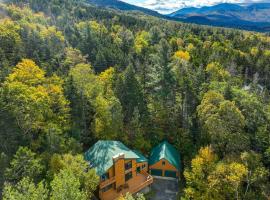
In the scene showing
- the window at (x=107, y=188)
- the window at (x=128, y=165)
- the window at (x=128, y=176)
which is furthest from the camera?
the window at (x=128, y=176)

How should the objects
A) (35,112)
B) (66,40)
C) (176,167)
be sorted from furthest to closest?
1. (66,40)
2. (176,167)
3. (35,112)

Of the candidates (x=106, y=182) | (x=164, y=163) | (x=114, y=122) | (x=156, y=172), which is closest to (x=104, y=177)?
(x=106, y=182)

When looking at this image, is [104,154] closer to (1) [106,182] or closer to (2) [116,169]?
(2) [116,169]

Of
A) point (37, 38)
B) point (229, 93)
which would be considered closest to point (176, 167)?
point (229, 93)

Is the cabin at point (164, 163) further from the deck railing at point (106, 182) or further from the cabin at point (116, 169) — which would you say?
the deck railing at point (106, 182)

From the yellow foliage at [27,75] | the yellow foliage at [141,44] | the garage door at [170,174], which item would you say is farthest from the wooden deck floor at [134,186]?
the yellow foliage at [141,44]

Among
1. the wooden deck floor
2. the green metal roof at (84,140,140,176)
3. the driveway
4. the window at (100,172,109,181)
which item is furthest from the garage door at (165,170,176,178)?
the window at (100,172,109,181)

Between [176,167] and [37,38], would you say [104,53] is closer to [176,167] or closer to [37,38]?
[37,38]
